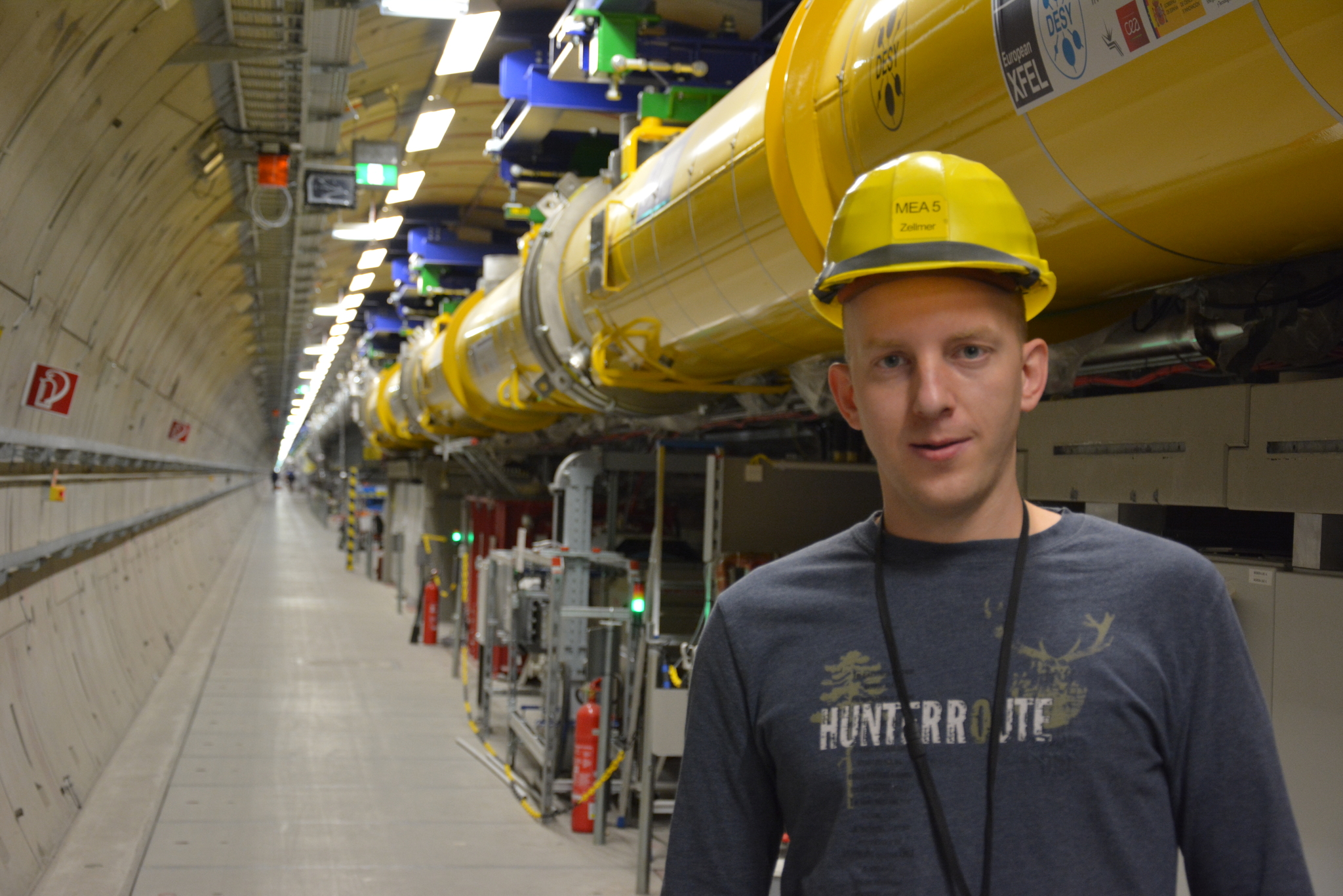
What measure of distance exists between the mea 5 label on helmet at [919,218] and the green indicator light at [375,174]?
24.5 ft

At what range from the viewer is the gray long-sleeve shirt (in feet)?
4.64

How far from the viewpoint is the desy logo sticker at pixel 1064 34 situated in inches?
76.0

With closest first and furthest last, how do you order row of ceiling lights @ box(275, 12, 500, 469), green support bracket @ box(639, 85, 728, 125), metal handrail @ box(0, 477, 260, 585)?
metal handrail @ box(0, 477, 260, 585), row of ceiling lights @ box(275, 12, 500, 469), green support bracket @ box(639, 85, 728, 125)

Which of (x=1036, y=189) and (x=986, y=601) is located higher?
(x=1036, y=189)

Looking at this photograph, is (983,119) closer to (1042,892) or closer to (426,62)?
(1042,892)

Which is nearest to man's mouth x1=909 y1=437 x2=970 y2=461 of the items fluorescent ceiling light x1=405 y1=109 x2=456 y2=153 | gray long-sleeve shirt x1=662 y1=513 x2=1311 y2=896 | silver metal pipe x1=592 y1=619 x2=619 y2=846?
gray long-sleeve shirt x1=662 y1=513 x2=1311 y2=896

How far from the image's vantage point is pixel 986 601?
4.91 ft

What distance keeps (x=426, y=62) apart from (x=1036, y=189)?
7.71 metres

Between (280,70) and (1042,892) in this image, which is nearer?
(1042,892)

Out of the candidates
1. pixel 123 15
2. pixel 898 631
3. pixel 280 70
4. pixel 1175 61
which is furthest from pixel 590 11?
pixel 898 631

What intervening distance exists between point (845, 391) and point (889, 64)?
114 centimetres

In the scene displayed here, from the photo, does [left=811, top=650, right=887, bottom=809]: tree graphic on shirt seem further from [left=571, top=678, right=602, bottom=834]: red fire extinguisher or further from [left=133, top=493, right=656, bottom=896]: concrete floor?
[left=571, top=678, right=602, bottom=834]: red fire extinguisher

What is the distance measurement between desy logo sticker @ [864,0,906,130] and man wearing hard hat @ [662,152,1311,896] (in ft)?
3.23

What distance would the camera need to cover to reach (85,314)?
302 inches
